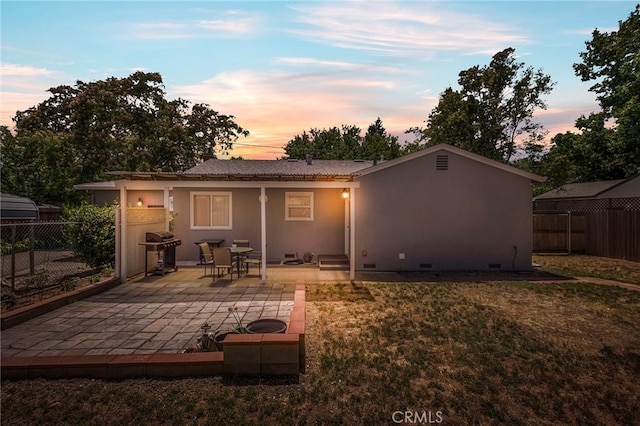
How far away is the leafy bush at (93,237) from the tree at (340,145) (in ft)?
119

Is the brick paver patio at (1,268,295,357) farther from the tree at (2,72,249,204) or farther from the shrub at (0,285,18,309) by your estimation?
the tree at (2,72,249,204)

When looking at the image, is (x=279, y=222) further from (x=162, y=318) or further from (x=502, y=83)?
(x=502, y=83)

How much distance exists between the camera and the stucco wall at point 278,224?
12148 mm

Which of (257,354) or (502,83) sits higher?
(502,83)

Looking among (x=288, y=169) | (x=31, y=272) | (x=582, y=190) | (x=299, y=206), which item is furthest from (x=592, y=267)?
(x=31, y=272)

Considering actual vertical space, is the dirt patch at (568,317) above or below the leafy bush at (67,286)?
below

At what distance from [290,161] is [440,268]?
9343 millimetres

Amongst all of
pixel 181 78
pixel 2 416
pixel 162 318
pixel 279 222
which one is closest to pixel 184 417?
pixel 2 416

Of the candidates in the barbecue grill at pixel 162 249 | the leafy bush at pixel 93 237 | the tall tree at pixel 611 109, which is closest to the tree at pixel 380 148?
the tall tree at pixel 611 109

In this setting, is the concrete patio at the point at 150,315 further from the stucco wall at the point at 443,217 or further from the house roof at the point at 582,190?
the house roof at the point at 582,190

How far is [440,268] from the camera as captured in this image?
11109 millimetres

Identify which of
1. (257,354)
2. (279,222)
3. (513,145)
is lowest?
(257,354)

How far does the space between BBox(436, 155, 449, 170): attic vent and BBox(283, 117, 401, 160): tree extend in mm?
33048

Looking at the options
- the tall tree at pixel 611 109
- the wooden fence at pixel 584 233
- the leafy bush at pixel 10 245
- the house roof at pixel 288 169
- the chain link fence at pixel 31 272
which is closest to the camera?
the chain link fence at pixel 31 272
